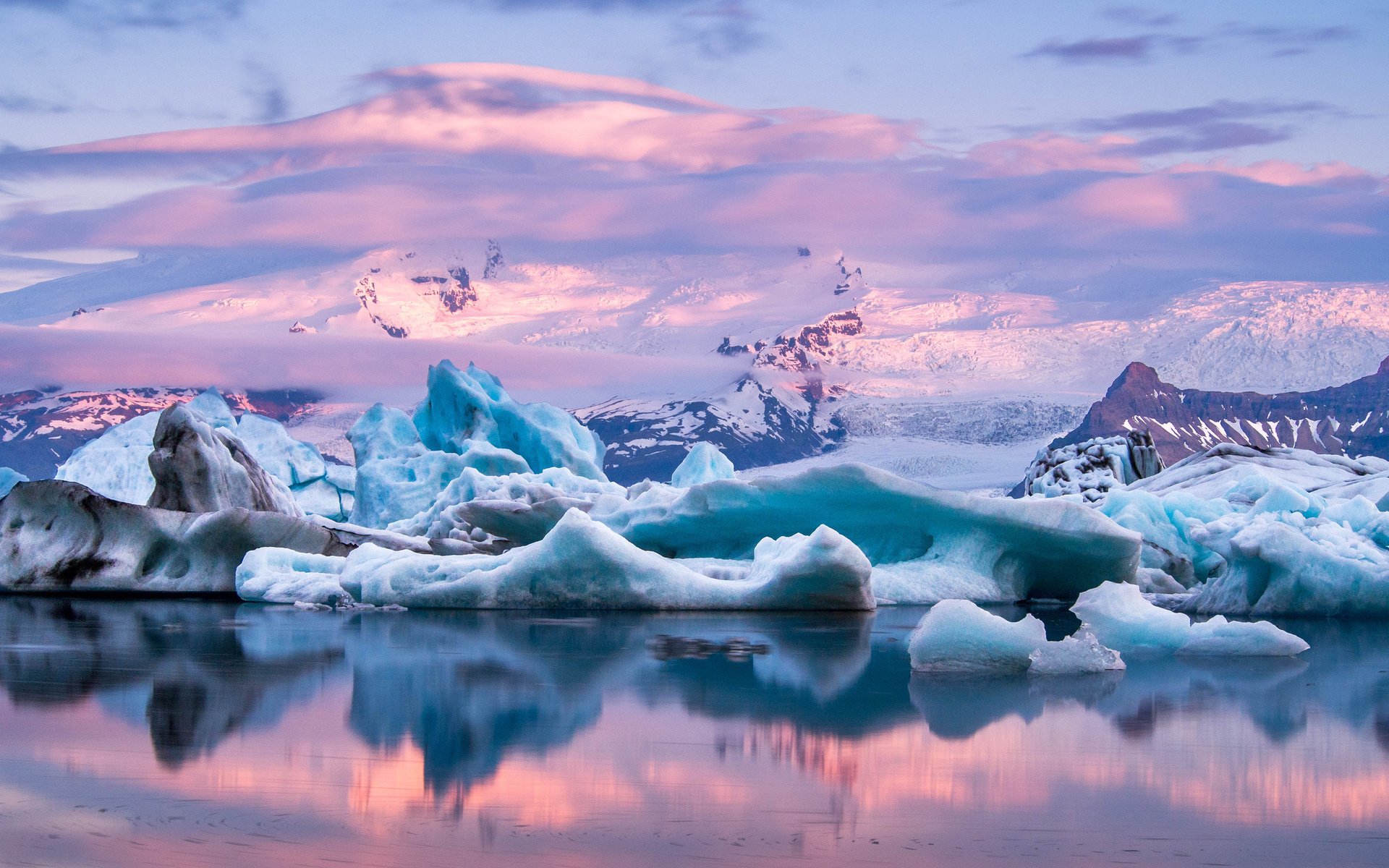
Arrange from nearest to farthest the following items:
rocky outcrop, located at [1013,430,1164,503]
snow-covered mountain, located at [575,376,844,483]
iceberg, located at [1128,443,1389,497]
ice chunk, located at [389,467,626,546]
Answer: ice chunk, located at [389,467,626,546]
iceberg, located at [1128,443,1389,497]
rocky outcrop, located at [1013,430,1164,503]
snow-covered mountain, located at [575,376,844,483]

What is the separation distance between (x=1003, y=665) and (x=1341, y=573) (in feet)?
18.7

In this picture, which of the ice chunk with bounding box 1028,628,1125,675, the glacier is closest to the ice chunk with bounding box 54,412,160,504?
the glacier

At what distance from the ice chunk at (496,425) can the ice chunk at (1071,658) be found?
1956 centimetres

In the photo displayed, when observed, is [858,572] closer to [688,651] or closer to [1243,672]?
[688,651]

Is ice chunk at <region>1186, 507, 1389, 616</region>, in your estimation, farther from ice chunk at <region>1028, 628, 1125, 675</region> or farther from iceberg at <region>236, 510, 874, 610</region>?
ice chunk at <region>1028, 628, 1125, 675</region>

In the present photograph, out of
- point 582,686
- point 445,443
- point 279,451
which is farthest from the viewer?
point 279,451

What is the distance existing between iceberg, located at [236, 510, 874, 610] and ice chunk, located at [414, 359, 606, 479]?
14.2 meters

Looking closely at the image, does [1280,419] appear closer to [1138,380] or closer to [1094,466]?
[1138,380]

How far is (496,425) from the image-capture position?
2575cm

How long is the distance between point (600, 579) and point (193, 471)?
18.3ft

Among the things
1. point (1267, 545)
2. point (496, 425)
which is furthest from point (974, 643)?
point (496, 425)

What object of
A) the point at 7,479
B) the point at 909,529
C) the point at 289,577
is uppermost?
the point at 7,479

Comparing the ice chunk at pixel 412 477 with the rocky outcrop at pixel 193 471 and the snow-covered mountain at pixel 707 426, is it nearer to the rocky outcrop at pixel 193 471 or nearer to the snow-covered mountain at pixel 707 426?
the rocky outcrop at pixel 193 471

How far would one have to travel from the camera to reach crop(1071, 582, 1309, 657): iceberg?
675cm
